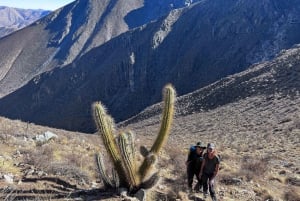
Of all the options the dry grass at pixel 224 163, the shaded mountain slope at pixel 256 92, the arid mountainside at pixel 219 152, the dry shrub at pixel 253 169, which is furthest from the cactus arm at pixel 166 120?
the shaded mountain slope at pixel 256 92

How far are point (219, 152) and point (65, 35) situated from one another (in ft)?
367

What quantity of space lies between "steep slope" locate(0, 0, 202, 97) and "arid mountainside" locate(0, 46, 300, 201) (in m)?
84.3

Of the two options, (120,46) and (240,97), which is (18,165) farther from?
(120,46)

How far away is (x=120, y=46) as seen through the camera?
82.9 meters

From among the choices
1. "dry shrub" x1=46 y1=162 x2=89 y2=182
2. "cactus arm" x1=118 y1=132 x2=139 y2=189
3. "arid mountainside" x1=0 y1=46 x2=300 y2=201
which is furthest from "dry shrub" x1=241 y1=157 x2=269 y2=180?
"dry shrub" x1=46 y1=162 x2=89 y2=182

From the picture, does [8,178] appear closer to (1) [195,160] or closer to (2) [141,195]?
(2) [141,195]

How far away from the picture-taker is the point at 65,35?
122 meters

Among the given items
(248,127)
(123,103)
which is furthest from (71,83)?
(248,127)

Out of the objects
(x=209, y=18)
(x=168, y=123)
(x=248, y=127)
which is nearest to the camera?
(x=168, y=123)

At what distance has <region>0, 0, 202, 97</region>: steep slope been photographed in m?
111

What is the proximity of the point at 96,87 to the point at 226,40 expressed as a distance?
22.3 m

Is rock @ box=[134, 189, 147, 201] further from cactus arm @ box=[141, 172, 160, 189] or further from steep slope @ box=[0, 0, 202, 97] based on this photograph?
steep slope @ box=[0, 0, 202, 97]

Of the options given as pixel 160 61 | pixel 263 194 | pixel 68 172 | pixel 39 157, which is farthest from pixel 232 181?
pixel 160 61

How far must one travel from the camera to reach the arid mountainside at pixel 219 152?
26.6ft
